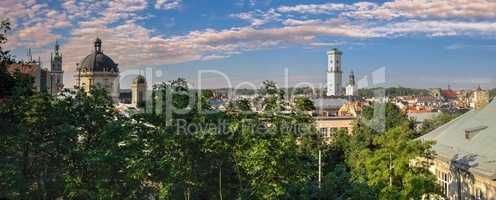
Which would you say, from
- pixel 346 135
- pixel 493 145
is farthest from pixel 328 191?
pixel 346 135

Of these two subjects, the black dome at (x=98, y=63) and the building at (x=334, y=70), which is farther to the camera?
the building at (x=334, y=70)

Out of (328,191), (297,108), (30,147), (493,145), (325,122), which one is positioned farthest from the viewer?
(325,122)

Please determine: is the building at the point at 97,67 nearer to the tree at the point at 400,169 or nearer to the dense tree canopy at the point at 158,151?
the tree at the point at 400,169

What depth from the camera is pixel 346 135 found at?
4959 cm

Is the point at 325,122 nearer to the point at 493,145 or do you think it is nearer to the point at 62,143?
the point at 493,145

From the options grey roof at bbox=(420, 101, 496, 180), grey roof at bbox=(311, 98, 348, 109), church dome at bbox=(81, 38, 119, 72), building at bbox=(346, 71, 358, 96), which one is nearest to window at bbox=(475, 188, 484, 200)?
grey roof at bbox=(420, 101, 496, 180)

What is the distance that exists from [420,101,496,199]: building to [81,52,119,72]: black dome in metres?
77.8

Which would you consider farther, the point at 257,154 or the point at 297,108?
the point at 297,108

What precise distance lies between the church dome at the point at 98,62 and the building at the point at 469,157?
77.8 metres

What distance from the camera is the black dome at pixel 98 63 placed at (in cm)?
9806

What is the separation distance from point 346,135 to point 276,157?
3791 cm

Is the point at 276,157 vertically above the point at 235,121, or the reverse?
the point at 235,121

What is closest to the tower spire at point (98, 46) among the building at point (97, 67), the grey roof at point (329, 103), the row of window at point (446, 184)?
the building at point (97, 67)

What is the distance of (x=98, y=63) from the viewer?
98.6 m
